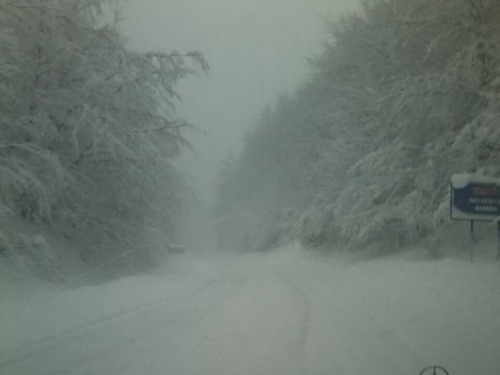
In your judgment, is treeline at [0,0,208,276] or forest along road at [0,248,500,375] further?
treeline at [0,0,208,276]

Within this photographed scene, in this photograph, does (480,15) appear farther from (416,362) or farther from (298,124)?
(298,124)

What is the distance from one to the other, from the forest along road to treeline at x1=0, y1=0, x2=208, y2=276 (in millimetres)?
3139

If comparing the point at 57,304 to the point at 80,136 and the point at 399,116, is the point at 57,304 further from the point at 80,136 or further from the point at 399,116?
the point at 399,116

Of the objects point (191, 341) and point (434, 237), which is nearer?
point (191, 341)

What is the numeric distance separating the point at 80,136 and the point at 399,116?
10827mm

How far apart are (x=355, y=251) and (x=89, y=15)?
1476 cm

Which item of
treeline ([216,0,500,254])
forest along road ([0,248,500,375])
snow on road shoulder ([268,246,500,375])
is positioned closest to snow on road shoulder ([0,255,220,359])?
forest along road ([0,248,500,375])

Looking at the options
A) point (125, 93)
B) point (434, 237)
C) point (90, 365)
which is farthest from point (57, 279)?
point (434, 237)

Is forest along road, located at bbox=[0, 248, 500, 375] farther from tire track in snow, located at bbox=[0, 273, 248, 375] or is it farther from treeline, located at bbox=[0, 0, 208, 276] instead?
treeline, located at bbox=[0, 0, 208, 276]

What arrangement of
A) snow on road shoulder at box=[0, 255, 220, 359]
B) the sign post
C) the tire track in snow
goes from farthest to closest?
the sign post
snow on road shoulder at box=[0, 255, 220, 359]
the tire track in snow

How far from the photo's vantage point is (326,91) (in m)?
26.7

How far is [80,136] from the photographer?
16469 millimetres

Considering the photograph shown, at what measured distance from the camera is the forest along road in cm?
709

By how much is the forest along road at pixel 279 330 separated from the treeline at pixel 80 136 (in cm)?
314
